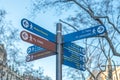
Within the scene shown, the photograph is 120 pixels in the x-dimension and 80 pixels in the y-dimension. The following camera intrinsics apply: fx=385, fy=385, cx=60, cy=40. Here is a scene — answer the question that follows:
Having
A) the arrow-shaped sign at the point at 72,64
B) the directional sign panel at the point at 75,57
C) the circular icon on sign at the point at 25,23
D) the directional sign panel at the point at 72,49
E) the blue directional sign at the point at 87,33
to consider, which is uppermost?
the circular icon on sign at the point at 25,23

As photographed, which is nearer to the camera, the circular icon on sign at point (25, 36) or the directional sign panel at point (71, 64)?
the circular icon on sign at point (25, 36)

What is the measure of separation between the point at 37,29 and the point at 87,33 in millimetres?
1023

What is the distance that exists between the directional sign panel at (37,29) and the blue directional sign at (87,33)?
305 millimetres

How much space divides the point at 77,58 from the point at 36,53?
2.88 ft

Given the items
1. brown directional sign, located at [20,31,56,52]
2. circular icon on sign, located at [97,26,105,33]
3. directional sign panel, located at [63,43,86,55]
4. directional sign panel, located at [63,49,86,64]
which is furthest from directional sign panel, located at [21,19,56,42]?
circular icon on sign, located at [97,26,105,33]

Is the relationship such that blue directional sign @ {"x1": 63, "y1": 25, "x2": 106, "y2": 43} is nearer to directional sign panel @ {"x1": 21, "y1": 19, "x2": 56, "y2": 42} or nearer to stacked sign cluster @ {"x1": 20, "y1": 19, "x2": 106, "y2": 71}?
stacked sign cluster @ {"x1": 20, "y1": 19, "x2": 106, "y2": 71}

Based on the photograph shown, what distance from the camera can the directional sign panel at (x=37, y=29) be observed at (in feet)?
25.0

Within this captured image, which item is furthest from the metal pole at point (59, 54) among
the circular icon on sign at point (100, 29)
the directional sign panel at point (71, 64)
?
the circular icon on sign at point (100, 29)

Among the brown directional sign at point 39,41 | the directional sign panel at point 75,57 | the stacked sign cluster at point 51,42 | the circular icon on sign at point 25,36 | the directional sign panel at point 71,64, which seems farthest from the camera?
the directional sign panel at point 75,57

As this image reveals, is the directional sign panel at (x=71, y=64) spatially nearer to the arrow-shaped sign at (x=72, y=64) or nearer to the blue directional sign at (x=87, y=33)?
the arrow-shaped sign at (x=72, y=64)

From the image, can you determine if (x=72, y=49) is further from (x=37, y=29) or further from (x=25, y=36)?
(x=25, y=36)

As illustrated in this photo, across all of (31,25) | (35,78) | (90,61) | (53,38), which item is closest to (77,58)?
(53,38)

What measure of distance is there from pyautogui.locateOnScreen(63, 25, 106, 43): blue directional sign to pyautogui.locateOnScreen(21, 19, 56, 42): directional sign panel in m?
0.30

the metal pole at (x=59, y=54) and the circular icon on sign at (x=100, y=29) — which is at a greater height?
the circular icon on sign at (x=100, y=29)
